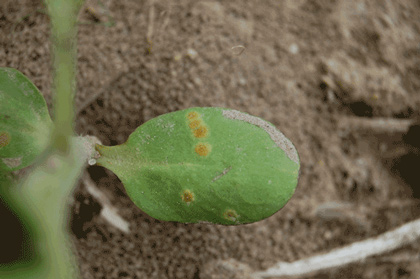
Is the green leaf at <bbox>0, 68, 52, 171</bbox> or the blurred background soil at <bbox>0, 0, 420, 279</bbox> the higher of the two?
the green leaf at <bbox>0, 68, 52, 171</bbox>

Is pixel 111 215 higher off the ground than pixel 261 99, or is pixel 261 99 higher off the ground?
pixel 261 99

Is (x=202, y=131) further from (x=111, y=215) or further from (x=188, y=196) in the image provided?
(x=111, y=215)

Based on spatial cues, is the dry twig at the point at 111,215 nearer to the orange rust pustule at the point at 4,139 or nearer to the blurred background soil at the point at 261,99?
the blurred background soil at the point at 261,99

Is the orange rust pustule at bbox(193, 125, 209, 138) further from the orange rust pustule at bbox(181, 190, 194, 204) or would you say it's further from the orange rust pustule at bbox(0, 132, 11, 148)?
the orange rust pustule at bbox(0, 132, 11, 148)

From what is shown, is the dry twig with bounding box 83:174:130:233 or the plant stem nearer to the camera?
the plant stem

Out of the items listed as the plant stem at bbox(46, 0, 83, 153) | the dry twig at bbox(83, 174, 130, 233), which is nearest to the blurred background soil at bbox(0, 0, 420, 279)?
the dry twig at bbox(83, 174, 130, 233)

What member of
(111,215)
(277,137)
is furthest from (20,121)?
(277,137)

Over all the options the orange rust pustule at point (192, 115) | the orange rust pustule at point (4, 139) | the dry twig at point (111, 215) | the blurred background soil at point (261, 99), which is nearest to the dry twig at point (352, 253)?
the blurred background soil at point (261, 99)

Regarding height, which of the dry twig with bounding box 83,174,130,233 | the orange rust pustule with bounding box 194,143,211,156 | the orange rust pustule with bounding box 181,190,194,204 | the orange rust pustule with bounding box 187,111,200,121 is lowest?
the dry twig with bounding box 83,174,130,233
